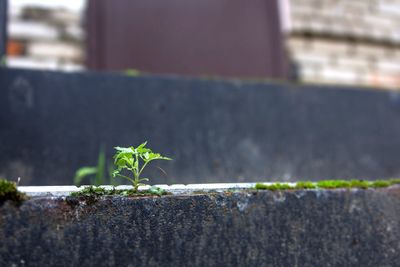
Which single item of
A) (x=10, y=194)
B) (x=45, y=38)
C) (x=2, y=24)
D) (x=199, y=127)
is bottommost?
(x=10, y=194)

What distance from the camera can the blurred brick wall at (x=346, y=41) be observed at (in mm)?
4387

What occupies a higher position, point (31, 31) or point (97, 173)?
point (31, 31)

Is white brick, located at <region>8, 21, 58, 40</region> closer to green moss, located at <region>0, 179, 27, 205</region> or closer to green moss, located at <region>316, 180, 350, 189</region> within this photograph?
green moss, located at <region>0, 179, 27, 205</region>

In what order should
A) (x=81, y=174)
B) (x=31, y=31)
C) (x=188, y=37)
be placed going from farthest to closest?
(x=188, y=37), (x=31, y=31), (x=81, y=174)

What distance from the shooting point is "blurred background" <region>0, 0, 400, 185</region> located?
2381 mm

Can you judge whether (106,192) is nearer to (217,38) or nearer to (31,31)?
(31,31)

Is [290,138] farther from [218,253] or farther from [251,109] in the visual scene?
[218,253]

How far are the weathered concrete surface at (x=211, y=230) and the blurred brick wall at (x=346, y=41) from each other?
3258 mm

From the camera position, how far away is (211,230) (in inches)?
43.9

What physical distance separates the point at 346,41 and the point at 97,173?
134 inches

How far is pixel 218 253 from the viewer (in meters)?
1.11

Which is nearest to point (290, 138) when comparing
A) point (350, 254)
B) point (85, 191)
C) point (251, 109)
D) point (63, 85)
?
point (251, 109)

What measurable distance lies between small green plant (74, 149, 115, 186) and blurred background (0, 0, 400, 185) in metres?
0.04

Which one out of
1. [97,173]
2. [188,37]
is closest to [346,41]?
[188,37]
